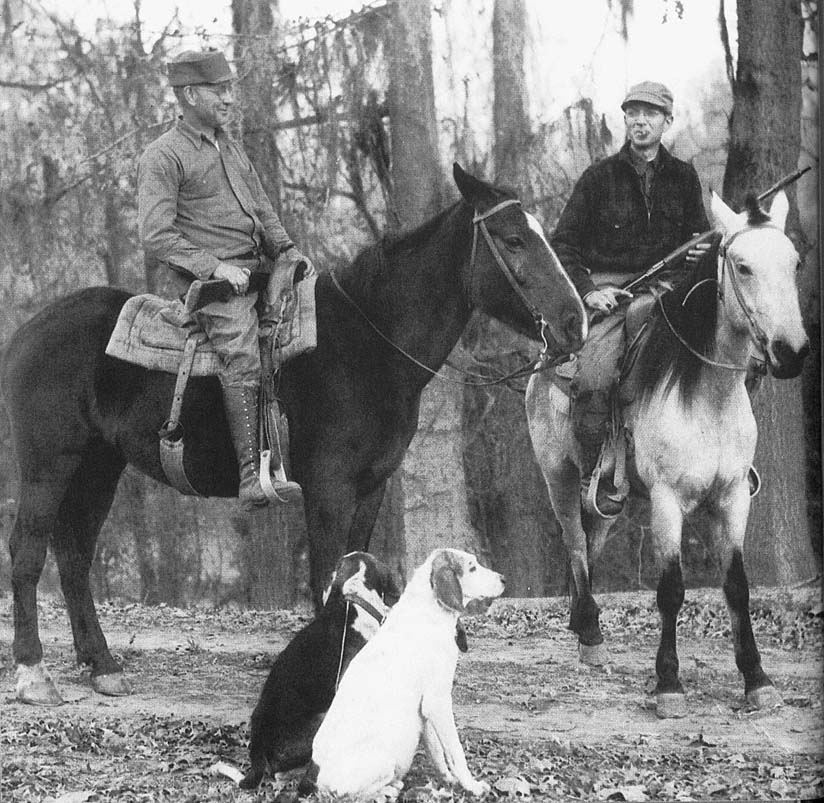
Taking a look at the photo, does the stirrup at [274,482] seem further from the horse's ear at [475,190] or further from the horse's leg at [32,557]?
the horse's ear at [475,190]

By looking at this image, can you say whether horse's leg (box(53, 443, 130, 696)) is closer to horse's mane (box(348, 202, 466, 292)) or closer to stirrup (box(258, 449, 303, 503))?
stirrup (box(258, 449, 303, 503))

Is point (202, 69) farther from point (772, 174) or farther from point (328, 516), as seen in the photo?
point (772, 174)

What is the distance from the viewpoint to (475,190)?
6117mm

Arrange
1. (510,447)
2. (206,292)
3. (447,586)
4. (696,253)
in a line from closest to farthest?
(447,586) → (206,292) → (696,253) → (510,447)

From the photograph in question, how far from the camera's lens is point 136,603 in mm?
6715

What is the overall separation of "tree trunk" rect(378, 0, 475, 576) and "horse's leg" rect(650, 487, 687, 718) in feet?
3.00

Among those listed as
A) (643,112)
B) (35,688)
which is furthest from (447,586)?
(643,112)

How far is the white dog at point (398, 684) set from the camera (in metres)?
5.48

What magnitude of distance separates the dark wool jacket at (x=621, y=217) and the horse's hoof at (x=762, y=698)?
2.05 m

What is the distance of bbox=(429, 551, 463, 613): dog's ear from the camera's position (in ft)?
17.9

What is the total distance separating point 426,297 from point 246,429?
101 centimetres

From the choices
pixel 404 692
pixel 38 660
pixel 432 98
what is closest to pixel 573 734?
pixel 404 692

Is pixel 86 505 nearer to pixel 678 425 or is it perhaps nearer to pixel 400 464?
pixel 400 464

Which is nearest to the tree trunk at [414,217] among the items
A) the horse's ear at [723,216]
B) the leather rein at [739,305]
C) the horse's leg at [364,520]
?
the horse's leg at [364,520]
